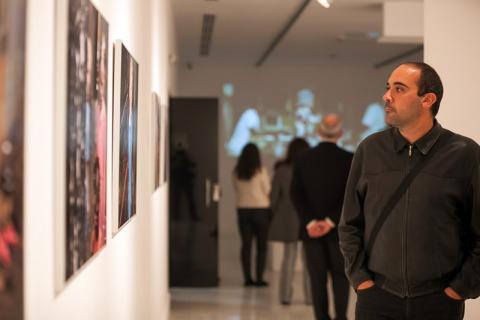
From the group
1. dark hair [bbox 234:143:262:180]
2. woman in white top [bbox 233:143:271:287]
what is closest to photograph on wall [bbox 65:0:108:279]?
dark hair [bbox 234:143:262:180]

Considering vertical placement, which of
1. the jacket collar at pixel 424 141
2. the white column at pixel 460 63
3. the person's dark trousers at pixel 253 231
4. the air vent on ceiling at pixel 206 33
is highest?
the air vent on ceiling at pixel 206 33

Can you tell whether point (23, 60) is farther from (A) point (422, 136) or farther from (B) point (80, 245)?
(A) point (422, 136)

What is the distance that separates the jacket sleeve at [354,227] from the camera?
3295 mm

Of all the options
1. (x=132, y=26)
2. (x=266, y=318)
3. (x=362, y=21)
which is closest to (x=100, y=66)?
(x=132, y=26)

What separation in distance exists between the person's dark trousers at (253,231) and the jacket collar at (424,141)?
5886 millimetres

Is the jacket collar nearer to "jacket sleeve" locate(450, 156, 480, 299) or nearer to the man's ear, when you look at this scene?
the man's ear

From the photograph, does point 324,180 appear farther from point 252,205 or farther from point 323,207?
point 252,205

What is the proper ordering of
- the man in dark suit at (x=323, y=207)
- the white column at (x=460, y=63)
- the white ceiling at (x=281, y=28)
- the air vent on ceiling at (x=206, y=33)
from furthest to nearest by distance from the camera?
the air vent on ceiling at (x=206, y=33) → the white ceiling at (x=281, y=28) → the man in dark suit at (x=323, y=207) → the white column at (x=460, y=63)

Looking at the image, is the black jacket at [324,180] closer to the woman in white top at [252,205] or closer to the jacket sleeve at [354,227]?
the jacket sleeve at [354,227]

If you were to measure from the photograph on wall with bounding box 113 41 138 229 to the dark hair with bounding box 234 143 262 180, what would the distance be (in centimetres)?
515

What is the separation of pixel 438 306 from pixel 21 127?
86.0 inches

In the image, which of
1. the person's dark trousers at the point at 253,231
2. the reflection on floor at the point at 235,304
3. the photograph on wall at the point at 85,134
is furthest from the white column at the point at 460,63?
the person's dark trousers at the point at 253,231

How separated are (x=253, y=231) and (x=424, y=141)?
240 inches

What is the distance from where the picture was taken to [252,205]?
29.7 feet
